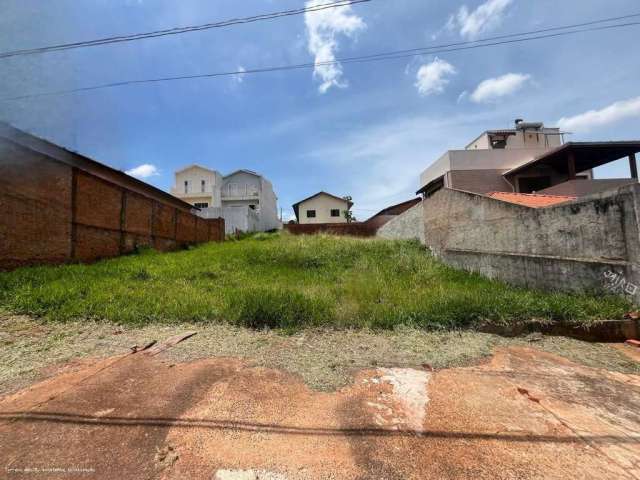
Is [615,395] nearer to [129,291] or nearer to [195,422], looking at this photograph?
[195,422]

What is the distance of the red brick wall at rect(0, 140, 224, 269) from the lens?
18.8ft

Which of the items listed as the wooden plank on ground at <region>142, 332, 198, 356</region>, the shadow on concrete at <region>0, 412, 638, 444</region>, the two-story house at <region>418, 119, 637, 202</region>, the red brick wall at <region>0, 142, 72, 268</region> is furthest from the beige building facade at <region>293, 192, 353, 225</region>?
the shadow on concrete at <region>0, 412, 638, 444</region>

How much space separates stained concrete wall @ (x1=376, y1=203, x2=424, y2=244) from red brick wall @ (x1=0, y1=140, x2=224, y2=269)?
35.4 feet

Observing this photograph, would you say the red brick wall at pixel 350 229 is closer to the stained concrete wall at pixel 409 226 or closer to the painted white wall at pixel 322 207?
the stained concrete wall at pixel 409 226

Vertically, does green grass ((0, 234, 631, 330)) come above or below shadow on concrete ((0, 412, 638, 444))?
above

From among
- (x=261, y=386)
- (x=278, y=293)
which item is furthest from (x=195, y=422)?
(x=278, y=293)

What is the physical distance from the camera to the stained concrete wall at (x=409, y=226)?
10922 mm

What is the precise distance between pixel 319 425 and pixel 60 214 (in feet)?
27.9

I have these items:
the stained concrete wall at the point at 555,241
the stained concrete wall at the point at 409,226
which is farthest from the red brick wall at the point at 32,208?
the stained concrete wall at the point at 409,226

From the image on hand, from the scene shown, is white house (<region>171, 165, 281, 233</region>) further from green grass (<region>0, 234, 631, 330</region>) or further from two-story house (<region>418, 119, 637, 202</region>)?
green grass (<region>0, 234, 631, 330</region>)

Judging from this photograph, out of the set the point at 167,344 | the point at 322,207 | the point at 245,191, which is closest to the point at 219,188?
the point at 245,191

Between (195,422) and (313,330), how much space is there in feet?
6.81

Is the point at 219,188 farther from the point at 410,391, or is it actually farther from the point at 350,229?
the point at 410,391

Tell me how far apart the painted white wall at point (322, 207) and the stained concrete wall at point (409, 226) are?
1583cm
